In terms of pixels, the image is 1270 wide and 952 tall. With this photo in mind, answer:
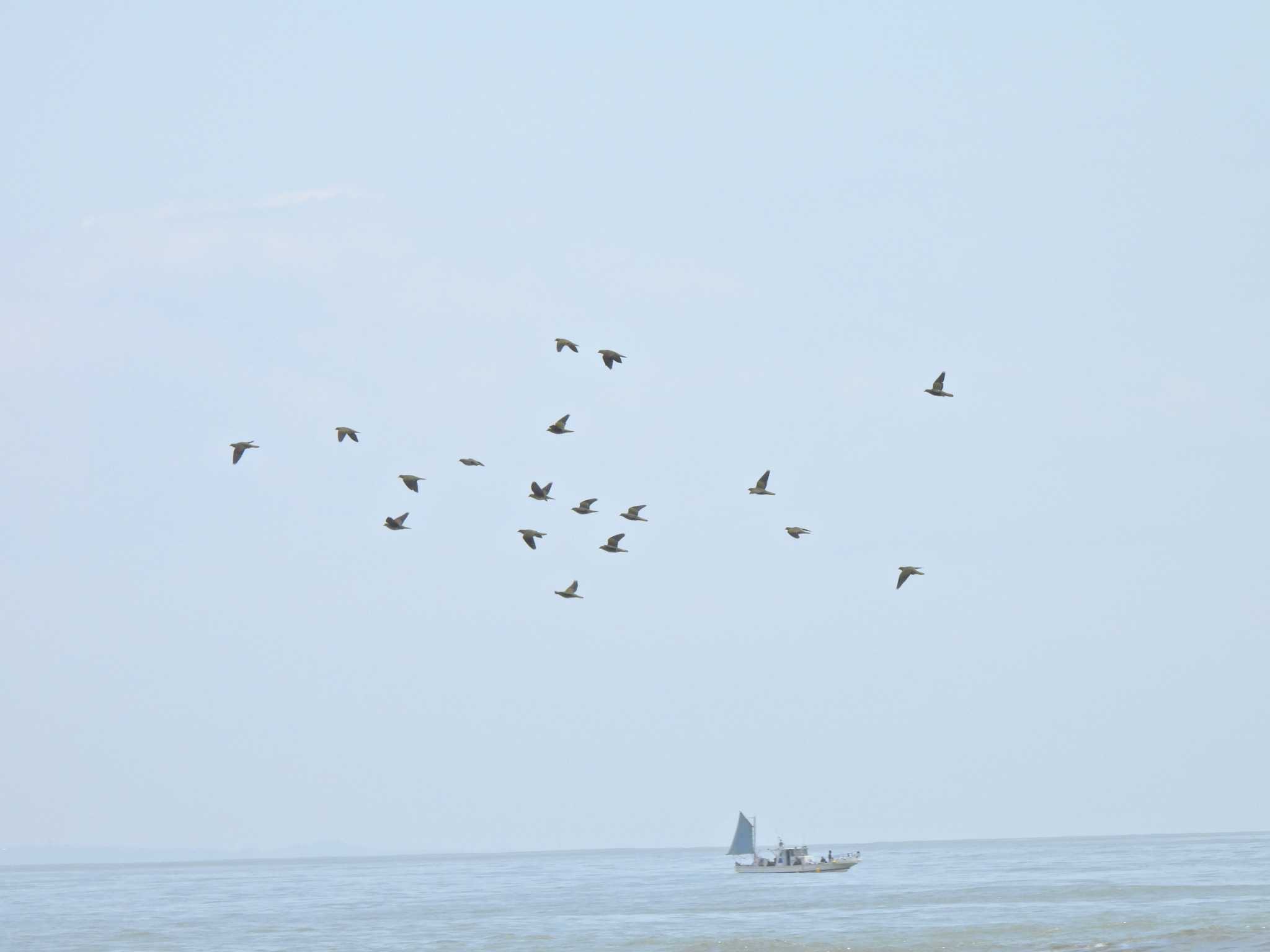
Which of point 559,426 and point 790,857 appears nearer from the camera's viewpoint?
point 559,426

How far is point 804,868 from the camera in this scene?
167250 millimetres

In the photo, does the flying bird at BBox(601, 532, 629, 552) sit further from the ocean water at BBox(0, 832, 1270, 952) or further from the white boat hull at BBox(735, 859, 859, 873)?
the white boat hull at BBox(735, 859, 859, 873)

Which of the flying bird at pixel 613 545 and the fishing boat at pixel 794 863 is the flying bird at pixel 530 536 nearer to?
the flying bird at pixel 613 545

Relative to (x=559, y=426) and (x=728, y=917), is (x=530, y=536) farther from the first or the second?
(x=728, y=917)

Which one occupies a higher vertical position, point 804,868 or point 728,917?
point 804,868

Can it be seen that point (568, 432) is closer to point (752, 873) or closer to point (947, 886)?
point (947, 886)

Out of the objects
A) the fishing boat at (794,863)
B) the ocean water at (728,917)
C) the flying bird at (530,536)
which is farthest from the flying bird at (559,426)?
the fishing boat at (794,863)

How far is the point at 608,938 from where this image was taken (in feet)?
328

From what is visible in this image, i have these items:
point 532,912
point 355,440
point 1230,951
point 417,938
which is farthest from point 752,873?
point 355,440

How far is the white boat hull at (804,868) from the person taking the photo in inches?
6550

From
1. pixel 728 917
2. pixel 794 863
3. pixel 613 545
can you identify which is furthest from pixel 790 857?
pixel 613 545

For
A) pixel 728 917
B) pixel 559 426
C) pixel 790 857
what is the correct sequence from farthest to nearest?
pixel 790 857, pixel 728 917, pixel 559 426

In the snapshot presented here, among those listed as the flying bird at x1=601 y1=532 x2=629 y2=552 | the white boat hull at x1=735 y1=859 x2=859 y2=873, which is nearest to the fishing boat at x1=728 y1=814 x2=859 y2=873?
the white boat hull at x1=735 y1=859 x2=859 y2=873

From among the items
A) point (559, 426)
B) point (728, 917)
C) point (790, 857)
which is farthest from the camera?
point (790, 857)
